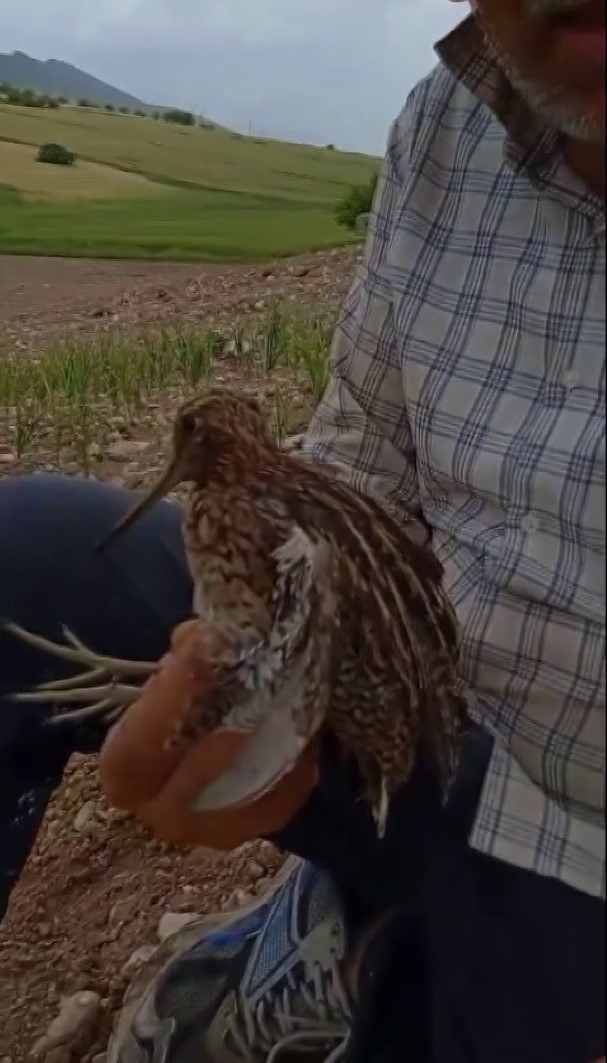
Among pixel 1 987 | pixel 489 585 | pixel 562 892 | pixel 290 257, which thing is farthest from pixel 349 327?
pixel 290 257

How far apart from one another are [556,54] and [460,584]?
34 cm

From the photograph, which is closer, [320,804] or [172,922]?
[320,804]

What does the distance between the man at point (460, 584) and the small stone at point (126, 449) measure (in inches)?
39.9

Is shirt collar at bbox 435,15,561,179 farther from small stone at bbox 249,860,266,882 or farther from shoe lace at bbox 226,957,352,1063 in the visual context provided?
small stone at bbox 249,860,266,882

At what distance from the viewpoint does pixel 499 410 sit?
2.53 feet

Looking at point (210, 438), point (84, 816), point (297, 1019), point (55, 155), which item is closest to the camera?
point (210, 438)

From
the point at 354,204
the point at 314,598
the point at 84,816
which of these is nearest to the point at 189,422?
the point at 314,598

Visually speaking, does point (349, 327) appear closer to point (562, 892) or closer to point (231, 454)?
point (231, 454)

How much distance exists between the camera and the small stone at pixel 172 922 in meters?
1.21

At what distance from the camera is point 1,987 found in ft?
3.94

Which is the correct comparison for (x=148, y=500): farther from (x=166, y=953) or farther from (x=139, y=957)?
(x=139, y=957)

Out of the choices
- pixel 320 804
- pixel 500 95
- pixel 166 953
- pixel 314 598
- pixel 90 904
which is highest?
pixel 500 95

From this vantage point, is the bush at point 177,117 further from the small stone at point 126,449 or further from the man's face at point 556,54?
the man's face at point 556,54

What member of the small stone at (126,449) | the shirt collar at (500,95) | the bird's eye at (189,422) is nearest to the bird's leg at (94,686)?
the bird's eye at (189,422)
